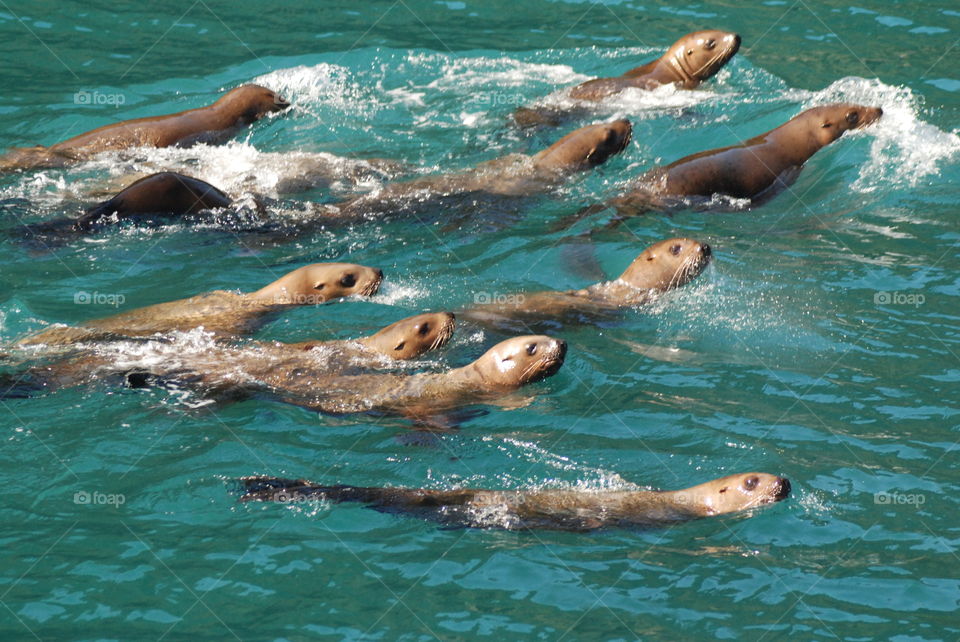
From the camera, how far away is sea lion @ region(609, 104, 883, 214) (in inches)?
419

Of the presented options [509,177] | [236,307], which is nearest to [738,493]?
[236,307]

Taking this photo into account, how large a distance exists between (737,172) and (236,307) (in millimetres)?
4699

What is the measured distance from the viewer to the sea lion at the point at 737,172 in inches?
419

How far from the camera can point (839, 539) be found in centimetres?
635

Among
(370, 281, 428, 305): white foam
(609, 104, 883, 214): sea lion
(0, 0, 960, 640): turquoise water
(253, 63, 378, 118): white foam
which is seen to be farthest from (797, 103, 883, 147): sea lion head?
(253, 63, 378, 118): white foam

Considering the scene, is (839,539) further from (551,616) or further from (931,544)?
(551,616)

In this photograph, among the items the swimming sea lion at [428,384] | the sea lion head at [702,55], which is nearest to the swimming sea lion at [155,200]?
the swimming sea lion at [428,384]

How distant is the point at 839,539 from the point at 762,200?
4907 mm

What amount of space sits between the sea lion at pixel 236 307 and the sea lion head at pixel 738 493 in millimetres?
3427

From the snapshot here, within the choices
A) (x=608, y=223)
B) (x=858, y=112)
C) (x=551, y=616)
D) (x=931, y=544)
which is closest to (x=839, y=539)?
(x=931, y=544)

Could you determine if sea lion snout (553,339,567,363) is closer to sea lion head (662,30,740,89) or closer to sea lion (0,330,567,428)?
sea lion (0,330,567,428)

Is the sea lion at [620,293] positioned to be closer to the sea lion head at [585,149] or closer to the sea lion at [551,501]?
the sea lion head at [585,149]

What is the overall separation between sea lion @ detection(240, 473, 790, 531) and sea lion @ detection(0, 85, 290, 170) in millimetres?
5823

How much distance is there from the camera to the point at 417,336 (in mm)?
8242
